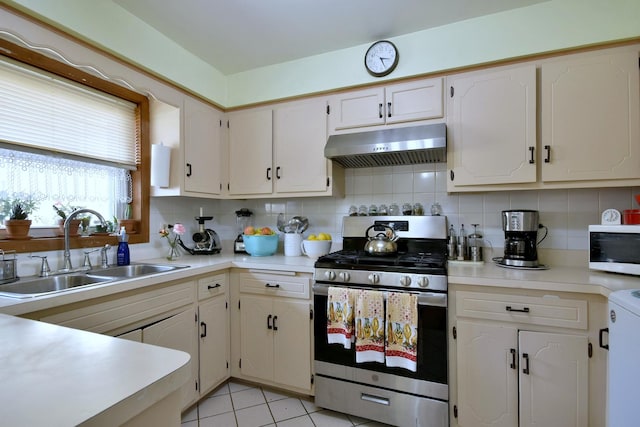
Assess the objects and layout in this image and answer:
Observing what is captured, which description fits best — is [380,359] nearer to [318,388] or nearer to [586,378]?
[318,388]

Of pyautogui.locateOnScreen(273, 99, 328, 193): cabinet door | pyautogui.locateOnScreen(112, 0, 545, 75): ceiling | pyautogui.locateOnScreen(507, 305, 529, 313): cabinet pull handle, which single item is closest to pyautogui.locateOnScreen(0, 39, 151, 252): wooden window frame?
pyautogui.locateOnScreen(112, 0, 545, 75): ceiling

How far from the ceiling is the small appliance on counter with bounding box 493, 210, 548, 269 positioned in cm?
123

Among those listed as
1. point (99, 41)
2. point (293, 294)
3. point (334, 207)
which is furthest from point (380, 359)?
point (99, 41)

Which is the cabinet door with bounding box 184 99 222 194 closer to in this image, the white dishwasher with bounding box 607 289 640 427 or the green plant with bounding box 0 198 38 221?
the green plant with bounding box 0 198 38 221

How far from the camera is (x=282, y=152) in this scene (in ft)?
7.90

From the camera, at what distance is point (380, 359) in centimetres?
169

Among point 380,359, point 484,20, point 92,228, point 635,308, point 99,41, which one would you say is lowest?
point 380,359

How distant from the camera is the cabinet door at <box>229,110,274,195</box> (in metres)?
2.46

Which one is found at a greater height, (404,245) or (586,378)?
(404,245)

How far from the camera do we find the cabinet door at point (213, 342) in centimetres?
193

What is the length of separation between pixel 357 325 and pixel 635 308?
1142 millimetres

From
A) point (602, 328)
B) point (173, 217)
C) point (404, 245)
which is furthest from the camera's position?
point (173, 217)

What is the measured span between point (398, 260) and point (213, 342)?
130 centimetres

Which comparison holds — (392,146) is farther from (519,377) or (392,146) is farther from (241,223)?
(241,223)
